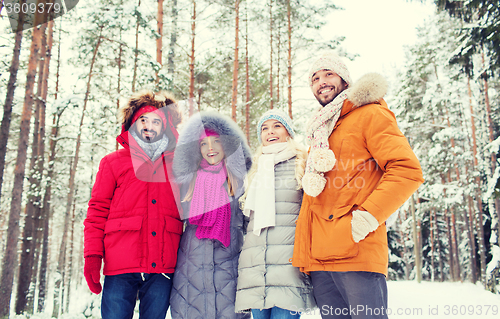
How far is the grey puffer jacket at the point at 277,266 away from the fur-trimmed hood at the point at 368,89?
0.89 m

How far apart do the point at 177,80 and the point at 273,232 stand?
1043cm

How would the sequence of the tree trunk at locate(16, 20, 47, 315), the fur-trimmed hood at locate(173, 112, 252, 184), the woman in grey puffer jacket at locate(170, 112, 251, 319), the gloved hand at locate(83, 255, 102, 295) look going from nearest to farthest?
the gloved hand at locate(83, 255, 102, 295) → the woman in grey puffer jacket at locate(170, 112, 251, 319) → the fur-trimmed hood at locate(173, 112, 252, 184) → the tree trunk at locate(16, 20, 47, 315)

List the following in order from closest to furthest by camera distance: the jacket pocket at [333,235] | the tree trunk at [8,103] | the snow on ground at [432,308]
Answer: the jacket pocket at [333,235] < the snow on ground at [432,308] < the tree trunk at [8,103]

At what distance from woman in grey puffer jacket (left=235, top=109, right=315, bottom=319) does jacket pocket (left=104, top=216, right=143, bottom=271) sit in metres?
0.91

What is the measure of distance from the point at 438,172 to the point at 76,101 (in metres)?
Result: 16.4

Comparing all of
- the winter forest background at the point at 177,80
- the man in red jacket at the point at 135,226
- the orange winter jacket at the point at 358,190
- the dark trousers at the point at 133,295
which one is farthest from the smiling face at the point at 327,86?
the winter forest background at the point at 177,80

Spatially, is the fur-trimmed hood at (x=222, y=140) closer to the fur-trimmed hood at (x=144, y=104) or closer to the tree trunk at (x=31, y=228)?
the fur-trimmed hood at (x=144, y=104)

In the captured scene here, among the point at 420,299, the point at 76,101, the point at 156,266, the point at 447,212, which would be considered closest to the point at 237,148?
the point at 156,266

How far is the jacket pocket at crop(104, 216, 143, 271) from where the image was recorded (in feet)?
8.61

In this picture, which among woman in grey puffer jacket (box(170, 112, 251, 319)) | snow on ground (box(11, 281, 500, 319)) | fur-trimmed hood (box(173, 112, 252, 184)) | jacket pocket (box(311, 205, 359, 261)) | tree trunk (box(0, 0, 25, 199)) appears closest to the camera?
jacket pocket (box(311, 205, 359, 261))

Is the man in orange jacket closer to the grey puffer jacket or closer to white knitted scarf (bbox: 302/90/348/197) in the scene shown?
white knitted scarf (bbox: 302/90/348/197)

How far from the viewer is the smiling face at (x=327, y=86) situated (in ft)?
8.11
